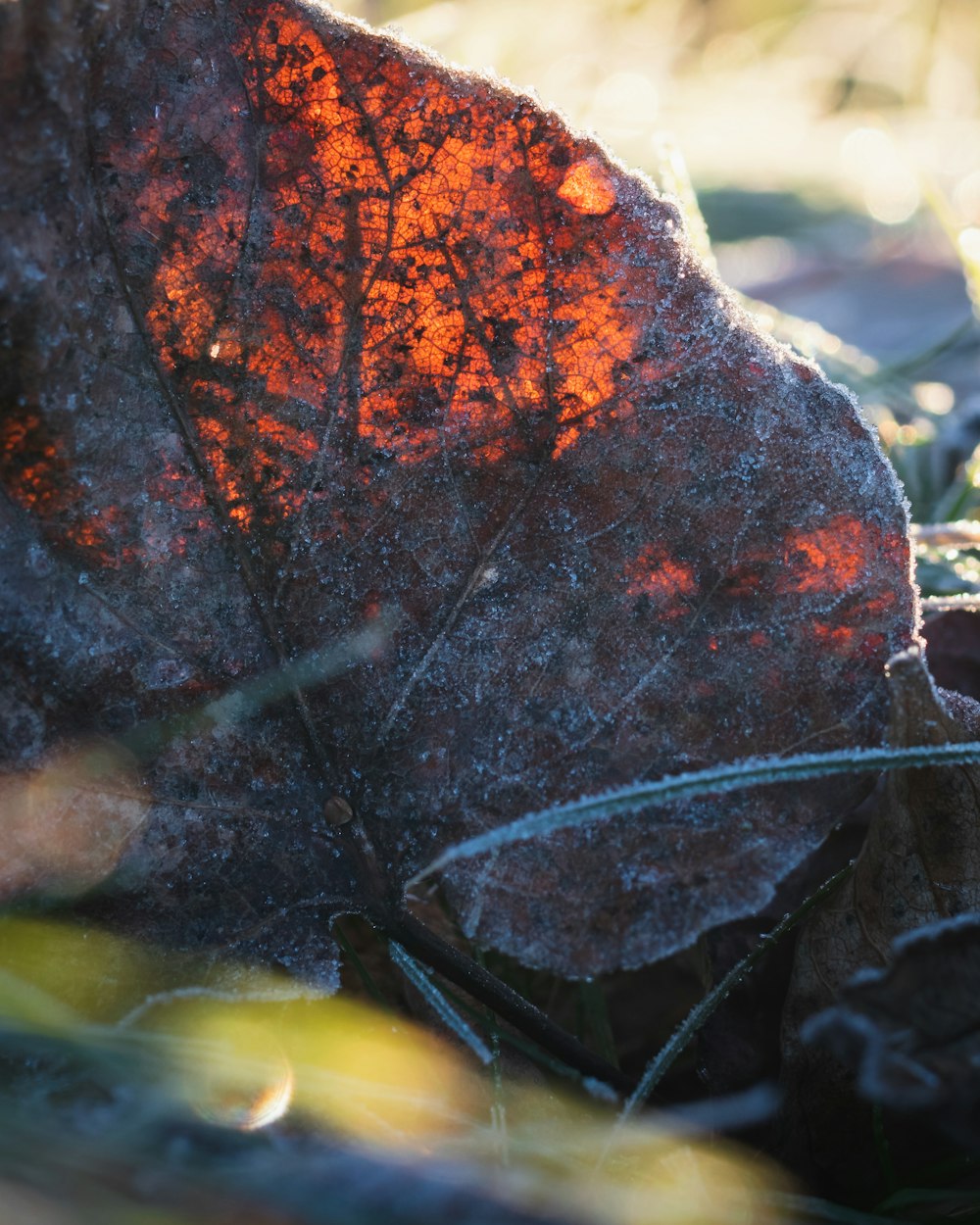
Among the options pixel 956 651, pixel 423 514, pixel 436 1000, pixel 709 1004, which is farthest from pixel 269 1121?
pixel 956 651

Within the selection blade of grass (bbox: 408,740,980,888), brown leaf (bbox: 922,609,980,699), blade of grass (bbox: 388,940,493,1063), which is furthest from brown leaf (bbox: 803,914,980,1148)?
brown leaf (bbox: 922,609,980,699)

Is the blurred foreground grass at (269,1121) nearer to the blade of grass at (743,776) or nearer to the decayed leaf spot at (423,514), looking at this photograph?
the decayed leaf spot at (423,514)

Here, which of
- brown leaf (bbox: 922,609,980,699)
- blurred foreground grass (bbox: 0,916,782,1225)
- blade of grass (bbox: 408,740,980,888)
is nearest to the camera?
blurred foreground grass (bbox: 0,916,782,1225)

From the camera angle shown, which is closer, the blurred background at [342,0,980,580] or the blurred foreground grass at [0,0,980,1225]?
the blurred foreground grass at [0,0,980,1225]

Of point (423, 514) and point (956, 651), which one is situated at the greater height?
point (956, 651)

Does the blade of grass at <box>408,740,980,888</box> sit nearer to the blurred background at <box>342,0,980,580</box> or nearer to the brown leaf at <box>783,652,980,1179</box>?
the brown leaf at <box>783,652,980,1179</box>

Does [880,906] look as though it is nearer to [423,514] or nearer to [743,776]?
[743,776]

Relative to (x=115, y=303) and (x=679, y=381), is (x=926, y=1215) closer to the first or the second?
(x=679, y=381)
